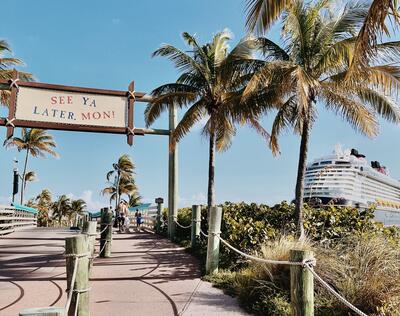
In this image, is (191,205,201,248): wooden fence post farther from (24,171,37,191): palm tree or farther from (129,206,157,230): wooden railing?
(24,171,37,191): palm tree

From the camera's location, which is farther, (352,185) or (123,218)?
(352,185)

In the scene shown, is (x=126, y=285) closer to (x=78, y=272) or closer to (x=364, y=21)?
(x=78, y=272)

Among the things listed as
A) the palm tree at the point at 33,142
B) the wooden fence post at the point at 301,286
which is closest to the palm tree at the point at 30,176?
the palm tree at the point at 33,142

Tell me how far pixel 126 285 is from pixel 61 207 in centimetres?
5693

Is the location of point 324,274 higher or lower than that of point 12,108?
lower

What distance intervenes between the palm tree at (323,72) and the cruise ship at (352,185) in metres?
16.9

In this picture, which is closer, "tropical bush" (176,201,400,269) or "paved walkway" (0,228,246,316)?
"paved walkway" (0,228,246,316)

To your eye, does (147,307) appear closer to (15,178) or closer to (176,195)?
Answer: (176,195)

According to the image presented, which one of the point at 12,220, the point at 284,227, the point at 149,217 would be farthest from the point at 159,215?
the point at 284,227

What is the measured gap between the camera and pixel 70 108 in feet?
29.9

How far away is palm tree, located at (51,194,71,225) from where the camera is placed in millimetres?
59500

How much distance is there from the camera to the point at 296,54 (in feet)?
34.6

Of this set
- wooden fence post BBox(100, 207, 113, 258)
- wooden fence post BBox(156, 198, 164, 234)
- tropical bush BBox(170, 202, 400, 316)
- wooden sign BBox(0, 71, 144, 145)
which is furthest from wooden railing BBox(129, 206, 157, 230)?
tropical bush BBox(170, 202, 400, 316)

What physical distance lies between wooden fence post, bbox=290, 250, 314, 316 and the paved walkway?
1.83 meters
